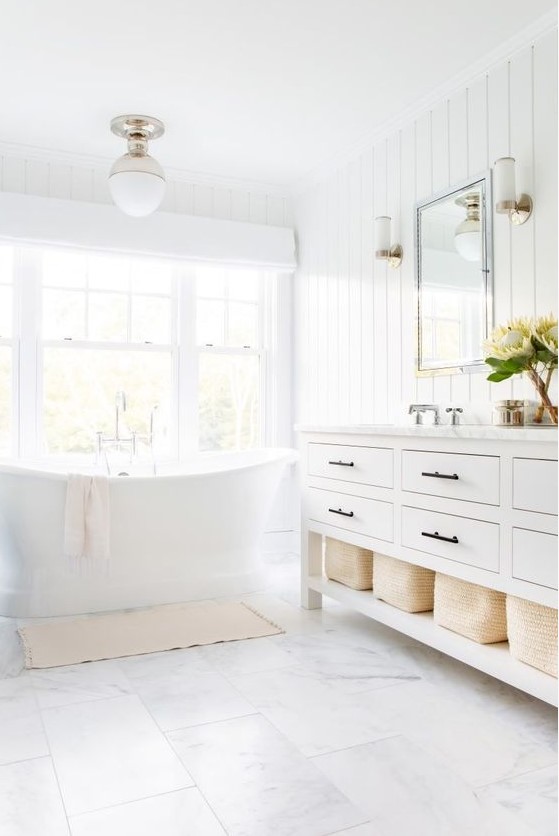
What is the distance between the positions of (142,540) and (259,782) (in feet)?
5.66

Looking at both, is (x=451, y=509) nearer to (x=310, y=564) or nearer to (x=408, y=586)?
(x=408, y=586)

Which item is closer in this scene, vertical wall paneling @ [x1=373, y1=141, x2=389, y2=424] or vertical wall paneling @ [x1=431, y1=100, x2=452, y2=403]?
vertical wall paneling @ [x1=431, y1=100, x2=452, y2=403]

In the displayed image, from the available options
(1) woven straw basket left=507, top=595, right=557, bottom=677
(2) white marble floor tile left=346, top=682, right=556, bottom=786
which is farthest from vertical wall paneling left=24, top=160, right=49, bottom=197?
(1) woven straw basket left=507, top=595, right=557, bottom=677

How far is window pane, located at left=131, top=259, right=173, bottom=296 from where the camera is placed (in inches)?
179

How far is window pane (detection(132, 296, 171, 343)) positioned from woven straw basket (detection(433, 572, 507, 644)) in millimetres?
2824

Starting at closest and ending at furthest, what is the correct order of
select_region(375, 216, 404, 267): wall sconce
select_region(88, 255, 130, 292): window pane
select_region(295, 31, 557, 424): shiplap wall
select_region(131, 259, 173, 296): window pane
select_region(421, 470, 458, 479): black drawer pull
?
select_region(421, 470, 458, 479): black drawer pull < select_region(295, 31, 557, 424): shiplap wall < select_region(375, 216, 404, 267): wall sconce < select_region(88, 255, 130, 292): window pane < select_region(131, 259, 173, 296): window pane

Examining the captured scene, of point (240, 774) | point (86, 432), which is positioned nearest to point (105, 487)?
point (86, 432)

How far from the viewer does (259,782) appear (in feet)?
5.65

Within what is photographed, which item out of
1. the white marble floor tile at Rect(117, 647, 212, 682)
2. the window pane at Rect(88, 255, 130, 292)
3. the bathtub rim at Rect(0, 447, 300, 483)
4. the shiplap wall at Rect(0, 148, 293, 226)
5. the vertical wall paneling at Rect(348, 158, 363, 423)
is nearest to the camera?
the white marble floor tile at Rect(117, 647, 212, 682)

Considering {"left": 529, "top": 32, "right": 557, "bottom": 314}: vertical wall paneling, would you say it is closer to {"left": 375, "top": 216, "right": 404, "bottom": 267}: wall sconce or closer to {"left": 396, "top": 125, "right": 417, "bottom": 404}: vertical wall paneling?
{"left": 396, "top": 125, "right": 417, "bottom": 404}: vertical wall paneling

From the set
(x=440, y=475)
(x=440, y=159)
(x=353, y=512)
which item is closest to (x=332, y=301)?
(x=440, y=159)

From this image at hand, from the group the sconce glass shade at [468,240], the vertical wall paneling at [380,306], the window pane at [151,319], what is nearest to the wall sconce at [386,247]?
the vertical wall paneling at [380,306]

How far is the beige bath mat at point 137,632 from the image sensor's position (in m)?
2.66

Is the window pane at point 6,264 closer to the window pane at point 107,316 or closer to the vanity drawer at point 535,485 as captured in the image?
the window pane at point 107,316
